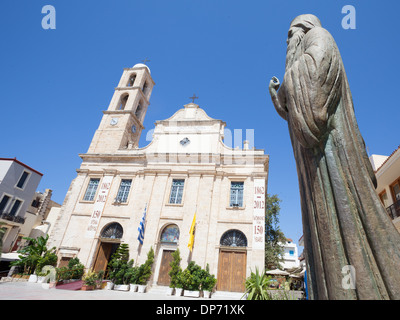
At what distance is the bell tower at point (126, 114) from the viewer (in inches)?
758

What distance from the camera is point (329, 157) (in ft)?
5.77

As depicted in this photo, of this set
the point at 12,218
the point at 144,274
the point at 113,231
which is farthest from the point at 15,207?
the point at 144,274

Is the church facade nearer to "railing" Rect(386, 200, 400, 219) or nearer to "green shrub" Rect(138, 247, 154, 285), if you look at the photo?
"green shrub" Rect(138, 247, 154, 285)

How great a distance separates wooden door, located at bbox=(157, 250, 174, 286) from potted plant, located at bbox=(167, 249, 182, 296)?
760mm

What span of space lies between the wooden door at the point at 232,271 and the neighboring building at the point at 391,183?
7.59m

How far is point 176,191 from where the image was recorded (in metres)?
15.8

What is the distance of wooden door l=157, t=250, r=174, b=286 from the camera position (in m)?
13.3

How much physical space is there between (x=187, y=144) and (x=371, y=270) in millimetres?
16235

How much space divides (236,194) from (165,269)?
6274 millimetres

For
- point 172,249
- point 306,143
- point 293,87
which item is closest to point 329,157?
point 306,143

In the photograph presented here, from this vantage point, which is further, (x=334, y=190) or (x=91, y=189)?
(x=91, y=189)

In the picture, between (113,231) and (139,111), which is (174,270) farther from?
(139,111)

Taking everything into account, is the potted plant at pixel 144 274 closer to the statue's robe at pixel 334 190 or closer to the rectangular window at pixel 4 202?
the statue's robe at pixel 334 190

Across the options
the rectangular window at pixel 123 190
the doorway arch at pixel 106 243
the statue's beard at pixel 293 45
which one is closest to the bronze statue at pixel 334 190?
the statue's beard at pixel 293 45
